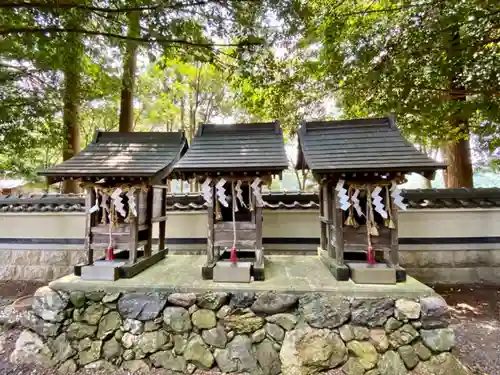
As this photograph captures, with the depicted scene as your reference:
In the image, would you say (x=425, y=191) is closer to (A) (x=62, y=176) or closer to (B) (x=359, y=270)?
(B) (x=359, y=270)

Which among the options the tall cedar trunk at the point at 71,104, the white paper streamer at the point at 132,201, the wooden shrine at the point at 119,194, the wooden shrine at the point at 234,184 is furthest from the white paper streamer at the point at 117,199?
the tall cedar trunk at the point at 71,104

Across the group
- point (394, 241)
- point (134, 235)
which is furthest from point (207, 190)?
point (394, 241)

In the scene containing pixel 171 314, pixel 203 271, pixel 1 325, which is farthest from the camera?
pixel 1 325

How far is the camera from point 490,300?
4.29 m

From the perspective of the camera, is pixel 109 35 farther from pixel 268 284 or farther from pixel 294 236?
pixel 294 236

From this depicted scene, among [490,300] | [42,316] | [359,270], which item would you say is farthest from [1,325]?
[490,300]

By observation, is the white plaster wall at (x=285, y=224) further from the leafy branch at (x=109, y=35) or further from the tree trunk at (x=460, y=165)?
the leafy branch at (x=109, y=35)

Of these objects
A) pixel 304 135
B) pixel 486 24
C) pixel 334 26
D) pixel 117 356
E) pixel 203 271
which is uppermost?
pixel 334 26

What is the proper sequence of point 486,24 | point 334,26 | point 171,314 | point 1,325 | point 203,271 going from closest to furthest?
point 171,314 < point 203,271 < point 1,325 < point 486,24 < point 334,26

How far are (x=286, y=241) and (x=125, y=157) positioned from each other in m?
3.38

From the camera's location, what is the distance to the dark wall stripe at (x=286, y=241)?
189 inches

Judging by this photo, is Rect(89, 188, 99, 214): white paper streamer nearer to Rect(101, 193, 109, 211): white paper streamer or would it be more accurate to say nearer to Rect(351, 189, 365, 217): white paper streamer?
Rect(101, 193, 109, 211): white paper streamer

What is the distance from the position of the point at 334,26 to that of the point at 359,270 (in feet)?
14.2

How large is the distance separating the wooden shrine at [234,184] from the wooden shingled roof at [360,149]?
0.52m
